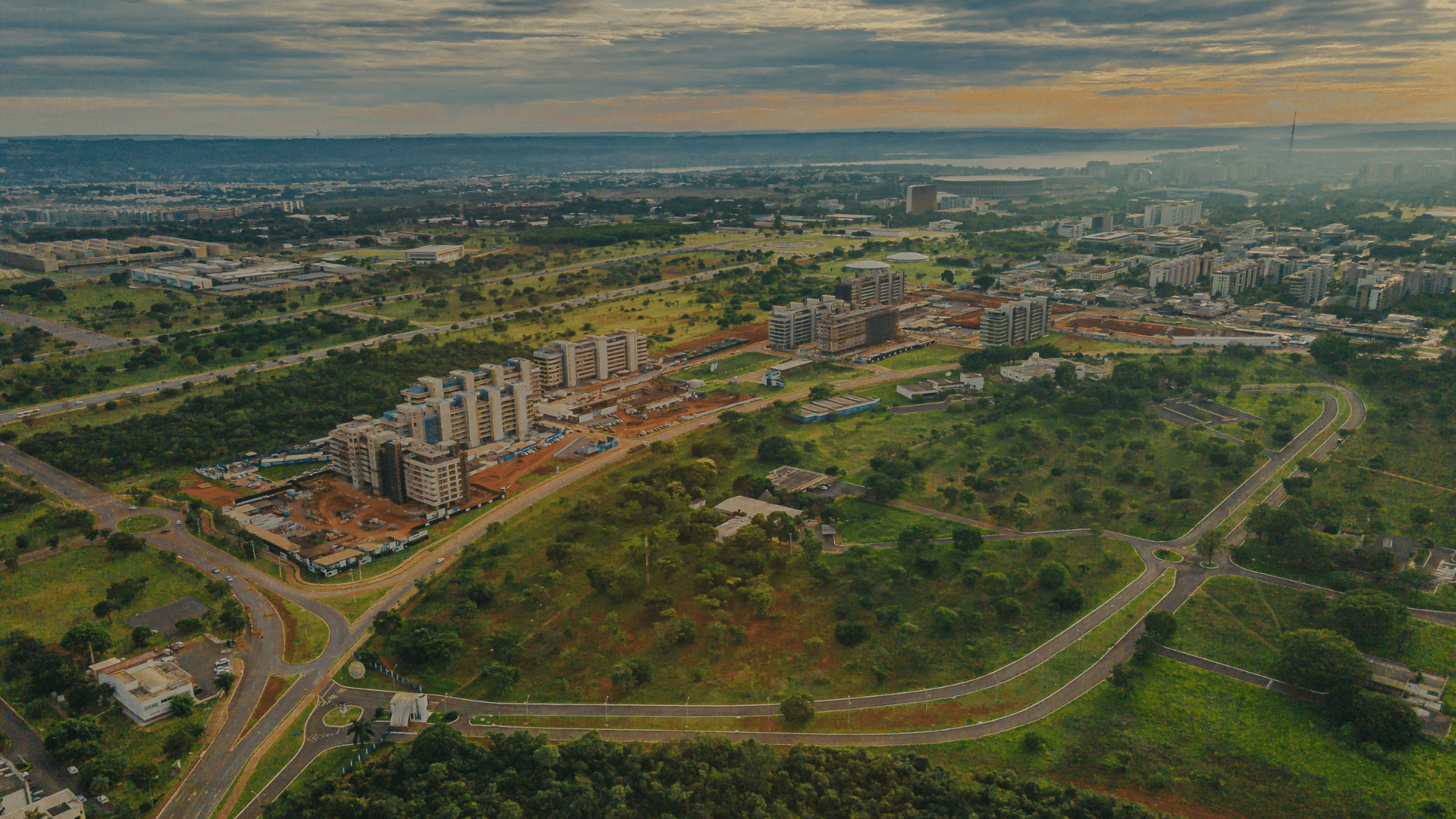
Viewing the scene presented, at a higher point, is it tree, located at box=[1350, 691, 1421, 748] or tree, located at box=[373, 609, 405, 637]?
tree, located at box=[373, 609, 405, 637]

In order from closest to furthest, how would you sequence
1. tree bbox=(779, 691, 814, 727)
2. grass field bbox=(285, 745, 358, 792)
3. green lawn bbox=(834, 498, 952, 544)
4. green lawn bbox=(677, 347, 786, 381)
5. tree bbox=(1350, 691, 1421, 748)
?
grass field bbox=(285, 745, 358, 792)
tree bbox=(1350, 691, 1421, 748)
tree bbox=(779, 691, 814, 727)
green lawn bbox=(834, 498, 952, 544)
green lawn bbox=(677, 347, 786, 381)

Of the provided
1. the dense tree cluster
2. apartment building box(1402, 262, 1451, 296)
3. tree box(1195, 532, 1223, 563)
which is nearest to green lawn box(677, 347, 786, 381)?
tree box(1195, 532, 1223, 563)

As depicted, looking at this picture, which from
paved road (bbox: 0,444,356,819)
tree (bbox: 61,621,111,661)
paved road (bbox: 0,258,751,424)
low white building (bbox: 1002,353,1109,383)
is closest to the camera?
paved road (bbox: 0,444,356,819)

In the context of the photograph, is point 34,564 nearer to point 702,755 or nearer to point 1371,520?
point 702,755

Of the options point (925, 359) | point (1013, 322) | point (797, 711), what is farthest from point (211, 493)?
point (1013, 322)

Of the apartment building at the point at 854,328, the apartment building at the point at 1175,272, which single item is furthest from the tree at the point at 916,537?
the apartment building at the point at 1175,272

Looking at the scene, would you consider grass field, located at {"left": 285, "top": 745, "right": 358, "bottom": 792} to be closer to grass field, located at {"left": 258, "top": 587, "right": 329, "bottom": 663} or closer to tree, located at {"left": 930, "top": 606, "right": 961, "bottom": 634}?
grass field, located at {"left": 258, "top": 587, "right": 329, "bottom": 663}
